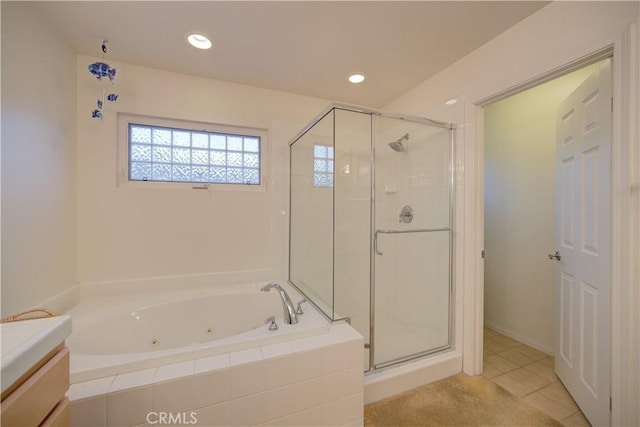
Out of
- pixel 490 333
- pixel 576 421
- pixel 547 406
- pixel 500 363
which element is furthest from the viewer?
pixel 490 333

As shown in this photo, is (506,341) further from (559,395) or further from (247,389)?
(247,389)

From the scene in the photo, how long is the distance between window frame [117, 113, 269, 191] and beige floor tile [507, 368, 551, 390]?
2436mm

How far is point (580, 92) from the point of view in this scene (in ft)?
4.89

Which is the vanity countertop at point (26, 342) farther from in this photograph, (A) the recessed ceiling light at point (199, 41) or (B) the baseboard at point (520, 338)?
(B) the baseboard at point (520, 338)

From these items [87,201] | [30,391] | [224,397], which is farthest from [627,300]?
[87,201]

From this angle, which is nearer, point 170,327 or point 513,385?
point 513,385

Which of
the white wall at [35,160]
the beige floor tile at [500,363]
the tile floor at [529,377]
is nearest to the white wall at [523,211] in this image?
the tile floor at [529,377]

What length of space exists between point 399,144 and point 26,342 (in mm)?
2332

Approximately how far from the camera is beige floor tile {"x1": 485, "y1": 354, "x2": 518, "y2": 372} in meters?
1.90

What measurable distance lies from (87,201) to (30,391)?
1.82 meters

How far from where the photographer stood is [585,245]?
1.42 meters

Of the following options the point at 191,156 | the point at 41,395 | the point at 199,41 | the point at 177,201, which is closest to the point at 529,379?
the point at 41,395

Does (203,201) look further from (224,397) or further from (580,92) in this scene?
(580,92)

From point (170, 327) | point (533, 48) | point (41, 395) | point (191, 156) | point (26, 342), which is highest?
point (533, 48)
